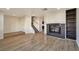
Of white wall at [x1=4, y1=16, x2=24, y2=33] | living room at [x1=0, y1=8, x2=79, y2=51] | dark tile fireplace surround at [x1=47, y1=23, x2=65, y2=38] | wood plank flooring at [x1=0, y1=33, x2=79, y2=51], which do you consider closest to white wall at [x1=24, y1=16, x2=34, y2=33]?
living room at [x1=0, y1=8, x2=79, y2=51]

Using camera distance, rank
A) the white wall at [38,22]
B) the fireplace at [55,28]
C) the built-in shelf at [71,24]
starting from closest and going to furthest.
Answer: the built-in shelf at [71,24]
the fireplace at [55,28]
the white wall at [38,22]

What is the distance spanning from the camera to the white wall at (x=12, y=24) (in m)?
10.4

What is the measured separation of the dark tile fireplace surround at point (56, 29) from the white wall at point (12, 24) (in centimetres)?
405

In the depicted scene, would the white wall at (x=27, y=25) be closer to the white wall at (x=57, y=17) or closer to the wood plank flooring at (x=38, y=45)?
the white wall at (x=57, y=17)

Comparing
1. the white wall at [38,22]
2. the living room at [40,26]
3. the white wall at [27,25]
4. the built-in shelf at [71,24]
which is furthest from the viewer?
the white wall at [38,22]

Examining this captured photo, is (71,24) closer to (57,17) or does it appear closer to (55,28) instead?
(57,17)

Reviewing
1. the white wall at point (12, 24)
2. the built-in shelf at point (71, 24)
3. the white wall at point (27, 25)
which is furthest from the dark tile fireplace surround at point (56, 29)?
the white wall at point (12, 24)

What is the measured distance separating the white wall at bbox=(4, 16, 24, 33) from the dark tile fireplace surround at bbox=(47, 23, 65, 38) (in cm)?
405

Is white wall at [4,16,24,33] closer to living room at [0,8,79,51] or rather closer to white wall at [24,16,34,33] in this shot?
living room at [0,8,79,51]

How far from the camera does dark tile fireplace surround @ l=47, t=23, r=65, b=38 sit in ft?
25.8

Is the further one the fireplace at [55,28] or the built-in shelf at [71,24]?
the fireplace at [55,28]

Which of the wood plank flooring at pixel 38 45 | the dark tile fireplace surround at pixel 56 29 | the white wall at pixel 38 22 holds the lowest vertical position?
the wood plank flooring at pixel 38 45

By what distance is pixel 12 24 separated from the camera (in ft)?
37.8
